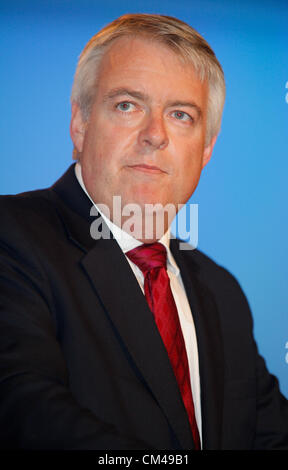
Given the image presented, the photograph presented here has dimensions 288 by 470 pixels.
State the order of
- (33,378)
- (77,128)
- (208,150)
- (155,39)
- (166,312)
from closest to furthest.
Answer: (33,378) → (166,312) → (155,39) → (77,128) → (208,150)

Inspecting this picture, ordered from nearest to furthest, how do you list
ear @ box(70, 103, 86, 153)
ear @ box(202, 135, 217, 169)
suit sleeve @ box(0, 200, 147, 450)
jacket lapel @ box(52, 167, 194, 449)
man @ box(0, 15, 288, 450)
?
suit sleeve @ box(0, 200, 147, 450) < man @ box(0, 15, 288, 450) < jacket lapel @ box(52, 167, 194, 449) < ear @ box(70, 103, 86, 153) < ear @ box(202, 135, 217, 169)

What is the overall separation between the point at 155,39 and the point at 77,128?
38 centimetres

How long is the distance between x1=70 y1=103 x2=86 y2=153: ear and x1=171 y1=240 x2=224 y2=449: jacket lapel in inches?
19.2

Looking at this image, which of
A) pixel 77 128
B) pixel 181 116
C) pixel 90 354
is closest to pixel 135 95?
pixel 181 116

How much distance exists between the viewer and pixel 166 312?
1.45m

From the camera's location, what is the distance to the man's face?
1512mm

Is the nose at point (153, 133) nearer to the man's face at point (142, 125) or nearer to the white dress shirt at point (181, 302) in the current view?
the man's face at point (142, 125)

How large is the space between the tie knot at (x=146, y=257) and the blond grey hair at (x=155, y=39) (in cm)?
48

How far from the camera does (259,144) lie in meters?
2.07

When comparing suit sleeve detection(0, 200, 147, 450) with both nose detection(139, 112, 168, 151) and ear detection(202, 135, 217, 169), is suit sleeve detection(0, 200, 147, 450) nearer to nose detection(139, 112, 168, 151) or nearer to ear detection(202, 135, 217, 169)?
nose detection(139, 112, 168, 151)

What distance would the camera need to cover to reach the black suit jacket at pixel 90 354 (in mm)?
1053

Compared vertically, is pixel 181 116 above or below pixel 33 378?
above

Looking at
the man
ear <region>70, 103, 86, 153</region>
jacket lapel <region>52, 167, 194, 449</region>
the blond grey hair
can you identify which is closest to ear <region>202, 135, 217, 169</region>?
the man

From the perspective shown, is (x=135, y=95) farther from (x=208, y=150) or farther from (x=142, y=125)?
(x=208, y=150)
